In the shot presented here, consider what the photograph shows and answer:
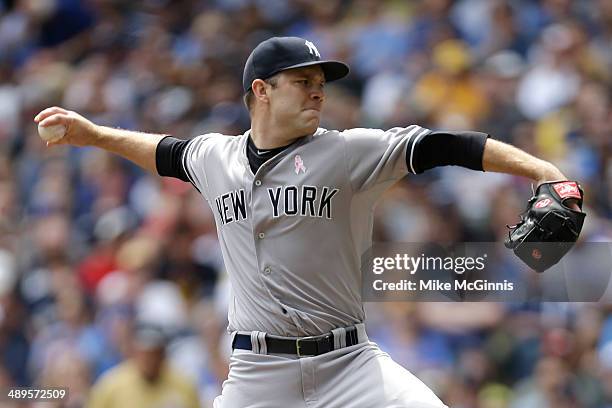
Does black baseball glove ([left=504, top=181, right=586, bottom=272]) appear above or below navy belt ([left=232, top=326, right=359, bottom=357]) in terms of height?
above

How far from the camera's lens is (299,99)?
13.0ft

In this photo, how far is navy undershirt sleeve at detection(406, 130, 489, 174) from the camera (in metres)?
3.63

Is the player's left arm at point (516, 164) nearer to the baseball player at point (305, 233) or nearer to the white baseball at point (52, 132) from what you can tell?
the baseball player at point (305, 233)

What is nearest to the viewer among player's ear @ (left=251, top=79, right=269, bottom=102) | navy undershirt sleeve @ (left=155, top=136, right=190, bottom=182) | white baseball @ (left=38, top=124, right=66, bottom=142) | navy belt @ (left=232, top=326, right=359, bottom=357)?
navy belt @ (left=232, top=326, right=359, bottom=357)

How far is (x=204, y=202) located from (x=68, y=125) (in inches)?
139

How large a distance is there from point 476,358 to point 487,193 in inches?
44.0

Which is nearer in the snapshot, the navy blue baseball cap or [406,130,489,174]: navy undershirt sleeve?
[406,130,489,174]: navy undershirt sleeve

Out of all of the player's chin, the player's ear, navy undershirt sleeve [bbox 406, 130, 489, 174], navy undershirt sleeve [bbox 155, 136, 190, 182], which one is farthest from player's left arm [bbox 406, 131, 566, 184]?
→ navy undershirt sleeve [bbox 155, 136, 190, 182]

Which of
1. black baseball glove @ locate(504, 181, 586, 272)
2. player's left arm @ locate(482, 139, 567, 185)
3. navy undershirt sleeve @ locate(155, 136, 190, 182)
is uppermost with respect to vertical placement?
navy undershirt sleeve @ locate(155, 136, 190, 182)

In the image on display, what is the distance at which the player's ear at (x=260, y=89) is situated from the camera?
4.05m

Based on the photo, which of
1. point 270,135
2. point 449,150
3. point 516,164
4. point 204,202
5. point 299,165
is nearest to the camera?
point 516,164

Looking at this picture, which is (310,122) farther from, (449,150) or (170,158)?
(170,158)

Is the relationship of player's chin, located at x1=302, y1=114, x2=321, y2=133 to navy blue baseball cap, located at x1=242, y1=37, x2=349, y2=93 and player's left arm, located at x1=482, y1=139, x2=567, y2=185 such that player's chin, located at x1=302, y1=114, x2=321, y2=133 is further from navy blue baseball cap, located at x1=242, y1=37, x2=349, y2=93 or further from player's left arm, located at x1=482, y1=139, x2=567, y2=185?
player's left arm, located at x1=482, y1=139, x2=567, y2=185

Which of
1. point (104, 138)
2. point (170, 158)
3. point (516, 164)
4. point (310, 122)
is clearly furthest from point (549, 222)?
point (104, 138)
